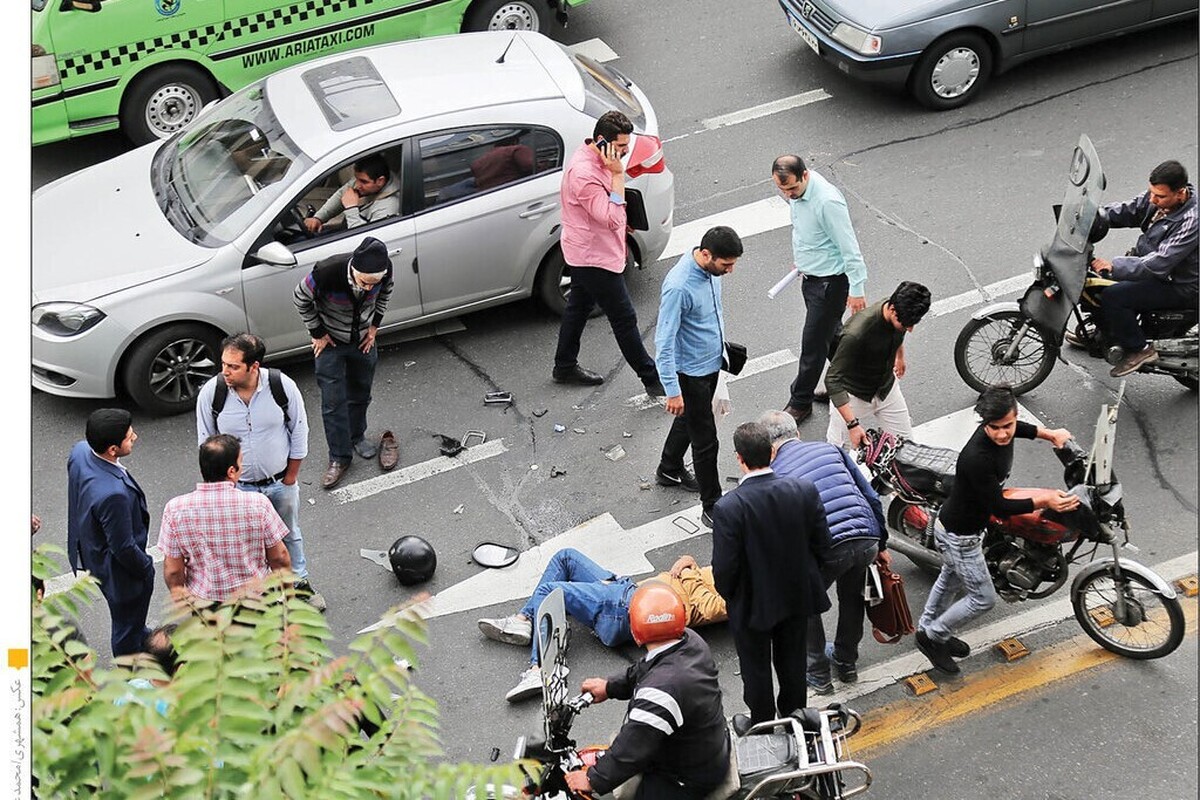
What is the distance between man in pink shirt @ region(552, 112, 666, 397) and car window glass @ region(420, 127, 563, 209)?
310 millimetres

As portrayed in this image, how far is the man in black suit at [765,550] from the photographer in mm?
6316

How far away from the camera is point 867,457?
766 centimetres

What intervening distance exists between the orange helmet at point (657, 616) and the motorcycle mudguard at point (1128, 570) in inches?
94.7

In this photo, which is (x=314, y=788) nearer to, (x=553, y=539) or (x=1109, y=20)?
(x=553, y=539)

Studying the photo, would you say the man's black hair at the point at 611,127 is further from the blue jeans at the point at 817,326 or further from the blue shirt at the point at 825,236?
the blue jeans at the point at 817,326

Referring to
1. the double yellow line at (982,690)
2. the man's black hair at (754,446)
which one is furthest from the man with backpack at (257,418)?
the double yellow line at (982,690)

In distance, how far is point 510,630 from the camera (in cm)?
743

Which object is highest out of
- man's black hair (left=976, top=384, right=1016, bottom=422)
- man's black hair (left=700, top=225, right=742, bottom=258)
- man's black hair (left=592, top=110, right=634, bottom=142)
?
man's black hair (left=592, top=110, right=634, bottom=142)

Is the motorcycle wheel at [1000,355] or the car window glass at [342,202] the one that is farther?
the car window glass at [342,202]

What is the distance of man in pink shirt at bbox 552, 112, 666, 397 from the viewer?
28.9 feet

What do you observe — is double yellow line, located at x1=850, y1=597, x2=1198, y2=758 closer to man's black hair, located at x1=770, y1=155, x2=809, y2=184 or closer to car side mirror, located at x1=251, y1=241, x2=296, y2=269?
man's black hair, located at x1=770, y1=155, x2=809, y2=184

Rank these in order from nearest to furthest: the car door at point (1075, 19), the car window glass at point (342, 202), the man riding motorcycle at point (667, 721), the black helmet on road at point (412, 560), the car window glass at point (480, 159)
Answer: the man riding motorcycle at point (667, 721) → the black helmet on road at point (412, 560) → the car window glass at point (342, 202) → the car window glass at point (480, 159) → the car door at point (1075, 19)

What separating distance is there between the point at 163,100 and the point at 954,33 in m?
6.43

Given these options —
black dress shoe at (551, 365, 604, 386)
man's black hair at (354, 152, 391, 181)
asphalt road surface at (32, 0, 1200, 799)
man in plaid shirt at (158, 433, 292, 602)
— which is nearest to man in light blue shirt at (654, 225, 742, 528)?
asphalt road surface at (32, 0, 1200, 799)
